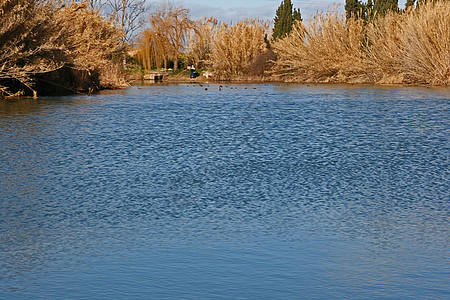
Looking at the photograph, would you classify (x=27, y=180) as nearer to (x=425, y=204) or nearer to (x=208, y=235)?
(x=208, y=235)

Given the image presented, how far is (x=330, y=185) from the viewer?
804cm

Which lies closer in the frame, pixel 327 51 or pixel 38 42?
pixel 38 42

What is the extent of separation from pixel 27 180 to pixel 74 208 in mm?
1847

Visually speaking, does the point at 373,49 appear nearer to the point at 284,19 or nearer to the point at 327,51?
the point at 327,51

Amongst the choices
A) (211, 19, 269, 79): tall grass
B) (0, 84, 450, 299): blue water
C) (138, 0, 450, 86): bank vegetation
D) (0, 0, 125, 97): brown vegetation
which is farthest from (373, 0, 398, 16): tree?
(0, 84, 450, 299): blue water

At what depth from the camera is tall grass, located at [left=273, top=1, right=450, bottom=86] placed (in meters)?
32.7

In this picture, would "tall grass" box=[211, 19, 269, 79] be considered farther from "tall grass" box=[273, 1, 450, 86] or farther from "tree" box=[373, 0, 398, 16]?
"tree" box=[373, 0, 398, 16]

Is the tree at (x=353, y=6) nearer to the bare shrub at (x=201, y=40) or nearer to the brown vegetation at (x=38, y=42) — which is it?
the bare shrub at (x=201, y=40)

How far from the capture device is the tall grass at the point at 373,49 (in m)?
32.7

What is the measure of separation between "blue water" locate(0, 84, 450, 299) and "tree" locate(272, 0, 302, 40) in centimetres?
3823

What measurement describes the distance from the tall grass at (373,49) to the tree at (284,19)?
151 inches

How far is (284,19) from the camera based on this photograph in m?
52.3

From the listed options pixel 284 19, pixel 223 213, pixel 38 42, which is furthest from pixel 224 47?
pixel 223 213

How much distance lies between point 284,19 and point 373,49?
49.9 feet
